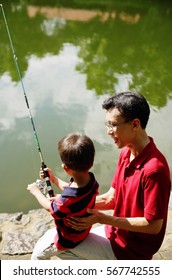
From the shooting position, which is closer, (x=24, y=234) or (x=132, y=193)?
(x=132, y=193)

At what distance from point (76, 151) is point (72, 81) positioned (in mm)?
8931

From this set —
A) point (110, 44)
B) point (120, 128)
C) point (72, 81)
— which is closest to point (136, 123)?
point (120, 128)

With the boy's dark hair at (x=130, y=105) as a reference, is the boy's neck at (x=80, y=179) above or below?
below

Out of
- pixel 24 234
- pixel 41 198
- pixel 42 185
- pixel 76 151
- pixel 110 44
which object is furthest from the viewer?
pixel 110 44

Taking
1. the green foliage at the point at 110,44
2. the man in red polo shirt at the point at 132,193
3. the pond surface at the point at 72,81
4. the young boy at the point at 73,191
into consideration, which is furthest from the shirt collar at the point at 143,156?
the green foliage at the point at 110,44

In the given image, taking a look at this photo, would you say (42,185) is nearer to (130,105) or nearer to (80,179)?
(80,179)

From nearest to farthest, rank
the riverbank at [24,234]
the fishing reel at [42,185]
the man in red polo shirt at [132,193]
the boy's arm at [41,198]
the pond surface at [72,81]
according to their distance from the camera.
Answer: the man in red polo shirt at [132,193]
the boy's arm at [41,198]
the fishing reel at [42,185]
the riverbank at [24,234]
the pond surface at [72,81]

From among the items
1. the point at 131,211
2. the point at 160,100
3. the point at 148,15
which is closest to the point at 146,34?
the point at 148,15

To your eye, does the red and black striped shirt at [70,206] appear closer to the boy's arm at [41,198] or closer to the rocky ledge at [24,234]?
the boy's arm at [41,198]

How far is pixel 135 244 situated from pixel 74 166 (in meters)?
0.71

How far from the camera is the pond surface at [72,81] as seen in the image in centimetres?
588

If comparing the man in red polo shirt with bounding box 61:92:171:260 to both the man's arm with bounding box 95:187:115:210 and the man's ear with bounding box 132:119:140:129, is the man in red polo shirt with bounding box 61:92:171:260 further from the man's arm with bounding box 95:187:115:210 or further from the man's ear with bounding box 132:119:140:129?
the man's arm with bounding box 95:187:115:210

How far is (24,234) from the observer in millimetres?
3877

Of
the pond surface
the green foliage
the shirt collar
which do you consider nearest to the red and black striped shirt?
the shirt collar
